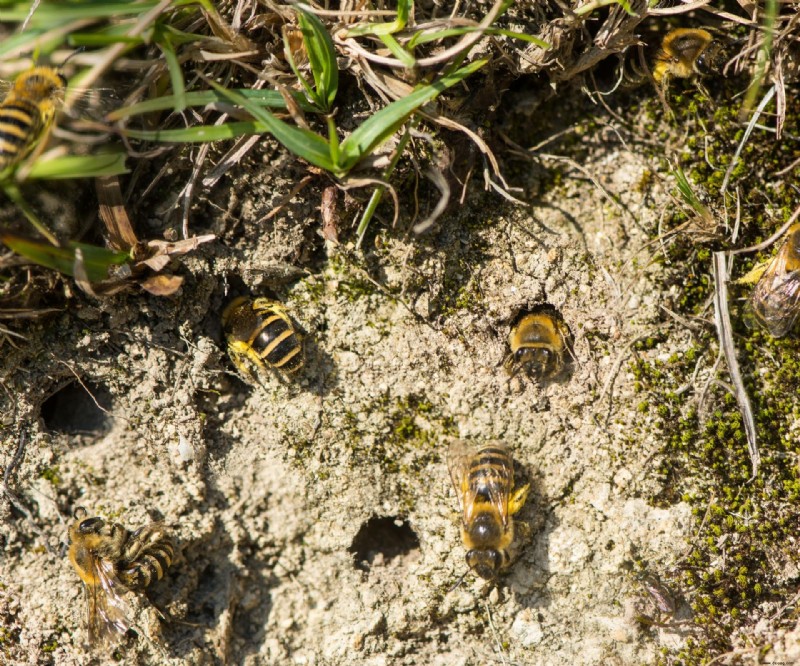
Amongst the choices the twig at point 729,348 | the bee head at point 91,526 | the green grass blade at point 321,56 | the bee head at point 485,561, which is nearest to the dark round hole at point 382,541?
the bee head at point 485,561

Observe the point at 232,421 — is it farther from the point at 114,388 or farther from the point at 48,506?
the point at 48,506

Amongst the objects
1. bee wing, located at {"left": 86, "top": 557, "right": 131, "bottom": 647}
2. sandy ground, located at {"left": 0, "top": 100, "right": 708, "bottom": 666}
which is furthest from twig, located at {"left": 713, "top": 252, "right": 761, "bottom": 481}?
bee wing, located at {"left": 86, "top": 557, "right": 131, "bottom": 647}

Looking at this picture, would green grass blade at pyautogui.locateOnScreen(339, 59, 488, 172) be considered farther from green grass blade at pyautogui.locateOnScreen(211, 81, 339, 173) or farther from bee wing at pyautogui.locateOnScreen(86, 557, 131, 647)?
bee wing at pyautogui.locateOnScreen(86, 557, 131, 647)

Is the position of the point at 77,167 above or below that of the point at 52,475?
above

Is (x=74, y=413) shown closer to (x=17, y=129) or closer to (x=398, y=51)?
(x=17, y=129)

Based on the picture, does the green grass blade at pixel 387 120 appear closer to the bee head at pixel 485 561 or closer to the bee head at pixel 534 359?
the bee head at pixel 534 359

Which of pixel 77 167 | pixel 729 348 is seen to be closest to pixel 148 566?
pixel 77 167
